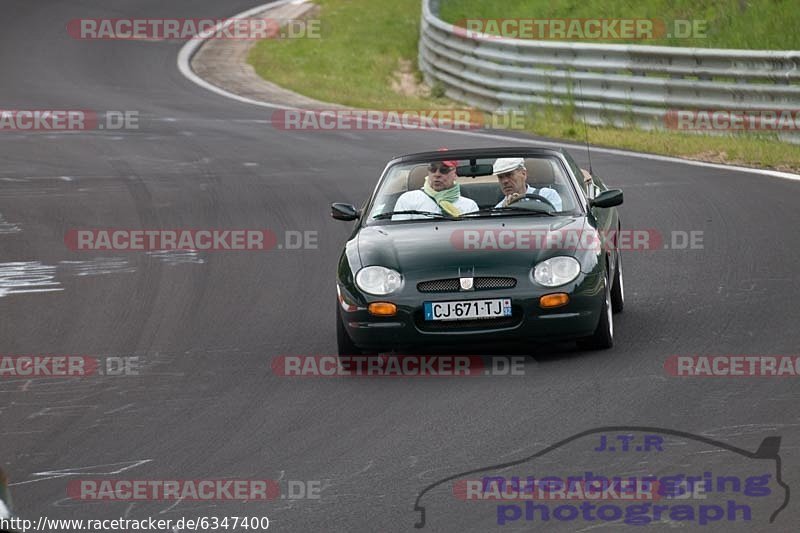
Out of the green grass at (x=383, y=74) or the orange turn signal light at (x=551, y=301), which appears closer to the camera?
the orange turn signal light at (x=551, y=301)

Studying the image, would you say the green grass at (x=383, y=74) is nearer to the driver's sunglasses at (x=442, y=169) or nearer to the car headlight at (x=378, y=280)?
the driver's sunglasses at (x=442, y=169)

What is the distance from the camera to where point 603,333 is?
9.20m

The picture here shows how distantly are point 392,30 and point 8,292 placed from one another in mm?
21992

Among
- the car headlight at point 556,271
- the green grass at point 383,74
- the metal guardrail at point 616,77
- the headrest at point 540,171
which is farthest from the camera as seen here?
the metal guardrail at point 616,77

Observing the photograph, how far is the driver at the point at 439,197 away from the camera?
10141mm

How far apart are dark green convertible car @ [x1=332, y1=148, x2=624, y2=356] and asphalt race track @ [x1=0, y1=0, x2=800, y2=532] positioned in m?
0.32

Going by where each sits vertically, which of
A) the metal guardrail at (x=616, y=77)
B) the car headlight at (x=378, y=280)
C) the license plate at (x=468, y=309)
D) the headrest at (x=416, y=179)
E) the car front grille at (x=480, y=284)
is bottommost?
the metal guardrail at (x=616, y=77)

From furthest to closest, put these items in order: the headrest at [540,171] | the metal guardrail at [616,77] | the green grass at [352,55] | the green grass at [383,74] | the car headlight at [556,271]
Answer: the green grass at [352,55] → the metal guardrail at [616,77] → the green grass at [383,74] → the headrest at [540,171] → the car headlight at [556,271]

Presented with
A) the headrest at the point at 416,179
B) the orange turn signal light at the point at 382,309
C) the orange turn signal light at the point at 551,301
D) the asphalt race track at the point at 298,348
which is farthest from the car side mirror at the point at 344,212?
the orange turn signal light at the point at 551,301

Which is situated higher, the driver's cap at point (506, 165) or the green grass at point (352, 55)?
the driver's cap at point (506, 165)

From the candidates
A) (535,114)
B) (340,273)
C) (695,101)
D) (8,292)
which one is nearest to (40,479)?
(340,273)

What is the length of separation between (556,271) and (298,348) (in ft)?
5.75

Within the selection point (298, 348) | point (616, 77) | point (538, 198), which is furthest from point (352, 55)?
point (298, 348)

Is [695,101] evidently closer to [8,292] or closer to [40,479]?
[8,292]
